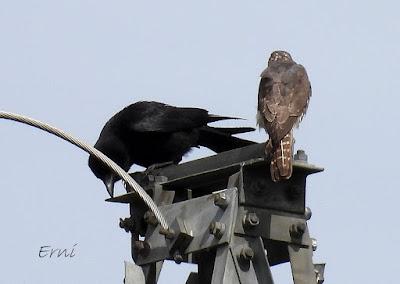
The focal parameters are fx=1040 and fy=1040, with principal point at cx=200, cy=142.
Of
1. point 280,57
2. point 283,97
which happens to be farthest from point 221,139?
point 283,97

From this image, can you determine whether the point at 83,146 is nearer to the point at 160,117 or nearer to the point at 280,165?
the point at 280,165

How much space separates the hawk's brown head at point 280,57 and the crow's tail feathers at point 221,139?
68cm

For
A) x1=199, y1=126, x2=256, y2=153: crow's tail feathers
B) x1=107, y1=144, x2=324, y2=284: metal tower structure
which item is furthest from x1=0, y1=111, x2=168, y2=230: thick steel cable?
x1=199, y1=126, x2=256, y2=153: crow's tail feathers

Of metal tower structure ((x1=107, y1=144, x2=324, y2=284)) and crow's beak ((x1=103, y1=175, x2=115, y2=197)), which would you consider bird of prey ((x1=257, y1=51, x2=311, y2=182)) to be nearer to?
metal tower structure ((x1=107, y1=144, x2=324, y2=284))

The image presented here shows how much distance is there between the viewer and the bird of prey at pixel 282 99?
662 centimetres

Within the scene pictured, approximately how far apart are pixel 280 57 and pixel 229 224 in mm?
3491

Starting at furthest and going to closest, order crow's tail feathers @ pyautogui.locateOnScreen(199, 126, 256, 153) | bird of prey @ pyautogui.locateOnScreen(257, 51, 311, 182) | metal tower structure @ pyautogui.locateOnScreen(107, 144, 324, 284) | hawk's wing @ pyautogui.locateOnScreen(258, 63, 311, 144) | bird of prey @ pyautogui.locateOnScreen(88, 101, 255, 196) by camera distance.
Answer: bird of prey @ pyautogui.locateOnScreen(88, 101, 255, 196) < crow's tail feathers @ pyautogui.locateOnScreen(199, 126, 256, 153) < hawk's wing @ pyautogui.locateOnScreen(258, 63, 311, 144) < bird of prey @ pyautogui.locateOnScreen(257, 51, 311, 182) < metal tower structure @ pyautogui.locateOnScreen(107, 144, 324, 284)

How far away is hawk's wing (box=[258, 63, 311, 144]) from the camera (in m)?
6.84

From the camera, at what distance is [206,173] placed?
570cm

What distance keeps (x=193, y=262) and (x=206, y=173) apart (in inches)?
26.0

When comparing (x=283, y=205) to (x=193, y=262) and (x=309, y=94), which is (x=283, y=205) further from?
(x=309, y=94)

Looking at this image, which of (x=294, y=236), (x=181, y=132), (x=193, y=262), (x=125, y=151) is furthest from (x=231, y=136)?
(x=294, y=236)

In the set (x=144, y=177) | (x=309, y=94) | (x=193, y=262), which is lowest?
(x=193, y=262)

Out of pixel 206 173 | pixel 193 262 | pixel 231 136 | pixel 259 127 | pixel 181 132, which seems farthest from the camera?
pixel 181 132
